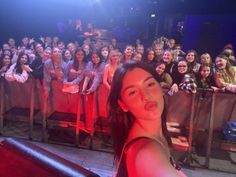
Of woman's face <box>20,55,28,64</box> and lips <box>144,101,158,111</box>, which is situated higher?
lips <box>144,101,158,111</box>

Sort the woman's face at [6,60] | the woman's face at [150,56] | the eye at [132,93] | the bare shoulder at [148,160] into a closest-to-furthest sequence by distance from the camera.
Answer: the bare shoulder at [148,160], the eye at [132,93], the woman's face at [6,60], the woman's face at [150,56]

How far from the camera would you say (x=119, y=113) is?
1309mm

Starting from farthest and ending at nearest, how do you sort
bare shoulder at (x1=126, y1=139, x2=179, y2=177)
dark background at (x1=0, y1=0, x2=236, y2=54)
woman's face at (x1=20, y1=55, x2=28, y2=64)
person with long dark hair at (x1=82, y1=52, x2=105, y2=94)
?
1. dark background at (x1=0, y1=0, x2=236, y2=54)
2. woman's face at (x1=20, y1=55, x2=28, y2=64)
3. person with long dark hair at (x1=82, y1=52, x2=105, y2=94)
4. bare shoulder at (x1=126, y1=139, x2=179, y2=177)

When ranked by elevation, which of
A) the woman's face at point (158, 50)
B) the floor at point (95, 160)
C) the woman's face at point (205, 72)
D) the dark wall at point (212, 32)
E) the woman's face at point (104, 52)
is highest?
the dark wall at point (212, 32)

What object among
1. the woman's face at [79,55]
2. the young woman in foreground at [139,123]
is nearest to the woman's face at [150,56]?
the woman's face at [79,55]

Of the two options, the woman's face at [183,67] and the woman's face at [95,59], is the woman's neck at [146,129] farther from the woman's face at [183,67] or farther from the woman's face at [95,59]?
the woman's face at [95,59]

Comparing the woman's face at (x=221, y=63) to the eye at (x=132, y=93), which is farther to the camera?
the woman's face at (x=221, y=63)

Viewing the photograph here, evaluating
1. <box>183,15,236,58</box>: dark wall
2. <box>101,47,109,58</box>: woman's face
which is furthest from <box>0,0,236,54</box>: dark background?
<box>101,47,109,58</box>: woman's face

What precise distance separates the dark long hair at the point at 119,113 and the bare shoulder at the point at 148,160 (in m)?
0.19

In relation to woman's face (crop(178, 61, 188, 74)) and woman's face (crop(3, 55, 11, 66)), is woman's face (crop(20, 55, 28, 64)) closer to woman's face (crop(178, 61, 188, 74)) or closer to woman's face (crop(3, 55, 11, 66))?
woman's face (crop(3, 55, 11, 66))

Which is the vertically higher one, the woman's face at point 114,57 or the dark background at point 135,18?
the dark background at point 135,18

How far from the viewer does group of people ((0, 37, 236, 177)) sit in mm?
1100

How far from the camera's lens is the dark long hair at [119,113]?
1273 mm

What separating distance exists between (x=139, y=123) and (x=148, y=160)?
226 mm
